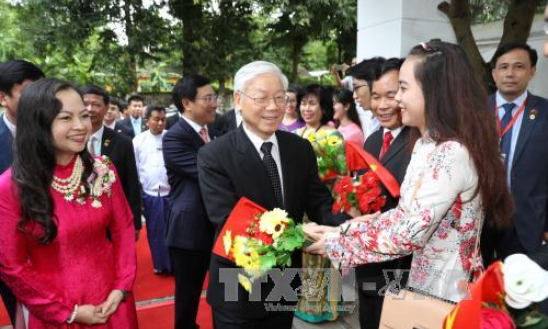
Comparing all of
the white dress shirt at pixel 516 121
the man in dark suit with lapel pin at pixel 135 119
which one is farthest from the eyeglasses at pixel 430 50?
the man in dark suit with lapel pin at pixel 135 119

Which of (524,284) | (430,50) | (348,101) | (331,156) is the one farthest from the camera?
(348,101)

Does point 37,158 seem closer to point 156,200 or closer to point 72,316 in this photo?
point 72,316

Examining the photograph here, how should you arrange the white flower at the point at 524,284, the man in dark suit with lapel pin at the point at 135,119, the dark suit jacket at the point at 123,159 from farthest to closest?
the man in dark suit with lapel pin at the point at 135,119, the dark suit jacket at the point at 123,159, the white flower at the point at 524,284

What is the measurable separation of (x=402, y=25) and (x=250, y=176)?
3.14 metres

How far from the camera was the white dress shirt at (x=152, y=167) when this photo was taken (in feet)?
14.8

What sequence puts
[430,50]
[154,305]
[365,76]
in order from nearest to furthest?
[430,50], [365,76], [154,305]

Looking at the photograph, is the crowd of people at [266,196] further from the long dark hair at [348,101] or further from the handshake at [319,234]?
the long dark hair at [348,101]

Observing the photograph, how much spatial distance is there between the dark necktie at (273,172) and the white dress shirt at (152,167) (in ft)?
8.73

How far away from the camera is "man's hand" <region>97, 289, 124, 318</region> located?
182 cm

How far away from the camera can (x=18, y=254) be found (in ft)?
5.48

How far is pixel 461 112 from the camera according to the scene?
4.93ft

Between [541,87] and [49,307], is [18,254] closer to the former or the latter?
[49,307]

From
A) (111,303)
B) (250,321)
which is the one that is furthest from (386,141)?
(111,303)

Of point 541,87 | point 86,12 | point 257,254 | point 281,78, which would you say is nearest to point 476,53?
point 541,87
